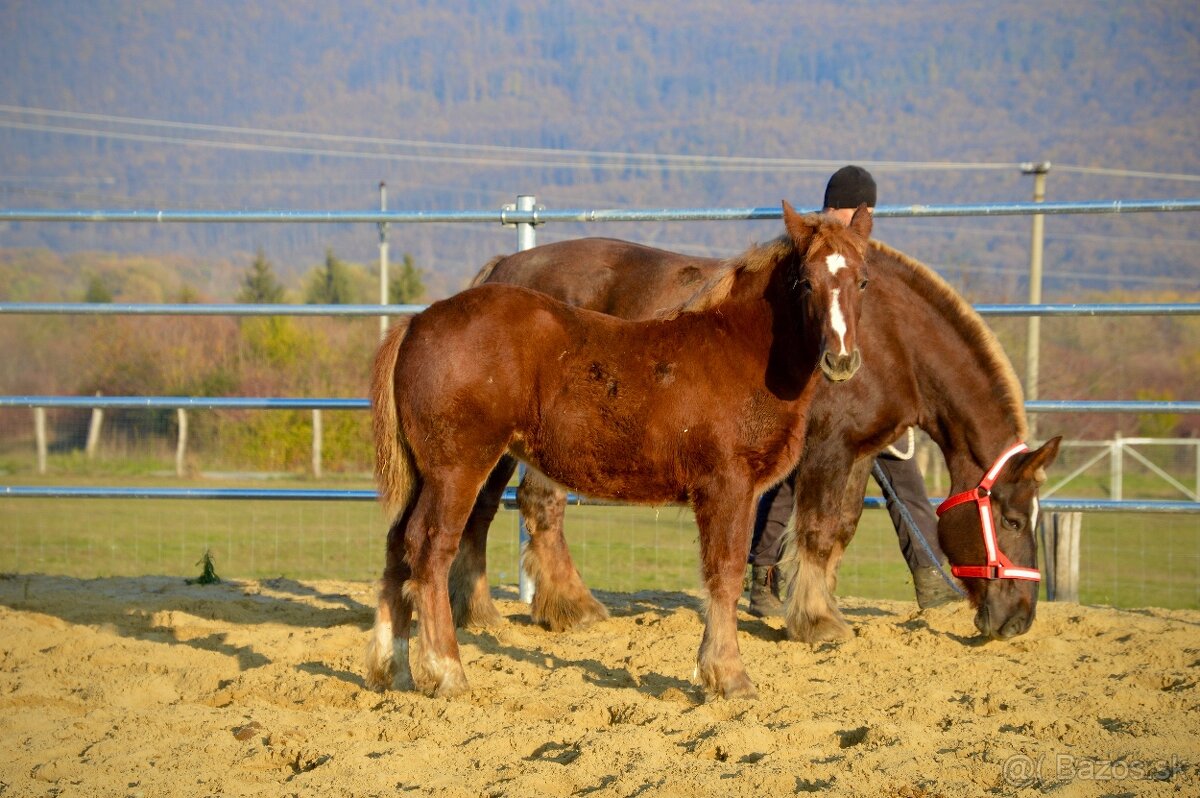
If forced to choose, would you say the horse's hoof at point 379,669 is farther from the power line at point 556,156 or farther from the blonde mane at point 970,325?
the power line at point 556,156

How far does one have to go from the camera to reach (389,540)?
436 centimetres

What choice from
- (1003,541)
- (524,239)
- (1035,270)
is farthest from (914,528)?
(1035,270)

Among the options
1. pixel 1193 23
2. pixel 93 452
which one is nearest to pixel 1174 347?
pixel 93 452

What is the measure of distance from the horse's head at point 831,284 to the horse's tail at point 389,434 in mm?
1531

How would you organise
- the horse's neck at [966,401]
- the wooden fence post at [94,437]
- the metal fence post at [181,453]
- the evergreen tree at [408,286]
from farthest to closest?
1. the evergreen tree at [408,286]
2. the wooden fence post at [94,437]
3. the metal fence post at [181,453]
4. the horse's neck at [966,401]

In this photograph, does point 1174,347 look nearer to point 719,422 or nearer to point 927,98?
point 719,422

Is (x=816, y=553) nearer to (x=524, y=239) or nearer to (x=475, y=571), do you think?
(x=475, y=571)

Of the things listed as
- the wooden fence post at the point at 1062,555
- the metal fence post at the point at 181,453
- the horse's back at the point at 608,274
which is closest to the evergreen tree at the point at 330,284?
the metal fence post at the point at 181,453

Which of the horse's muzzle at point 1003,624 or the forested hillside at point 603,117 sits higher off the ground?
the forested hillside at point 603,117

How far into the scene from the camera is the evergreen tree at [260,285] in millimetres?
35844

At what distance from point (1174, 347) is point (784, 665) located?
27454 mm

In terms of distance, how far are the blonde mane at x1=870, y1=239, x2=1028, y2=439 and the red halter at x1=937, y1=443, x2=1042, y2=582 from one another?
0.19 meters

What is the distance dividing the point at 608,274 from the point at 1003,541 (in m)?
2.33

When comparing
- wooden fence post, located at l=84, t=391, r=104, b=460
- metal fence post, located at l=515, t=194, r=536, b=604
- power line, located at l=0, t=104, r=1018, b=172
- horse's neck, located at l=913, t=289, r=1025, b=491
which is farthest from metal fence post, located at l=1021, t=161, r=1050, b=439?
power line, located at l=0, t=104, r=1018, b=172
